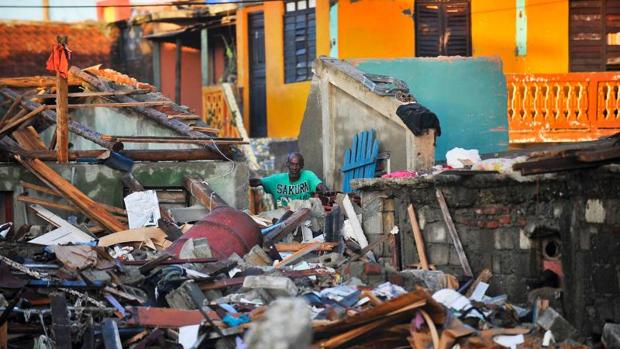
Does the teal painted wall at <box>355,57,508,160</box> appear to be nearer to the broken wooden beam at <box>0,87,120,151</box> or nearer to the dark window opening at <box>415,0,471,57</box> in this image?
the dark window opening at <box>415,0,471,57</box>

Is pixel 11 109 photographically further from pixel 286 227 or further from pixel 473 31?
pixel 473 31

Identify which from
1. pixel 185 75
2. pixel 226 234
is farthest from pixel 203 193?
pixel 185 75

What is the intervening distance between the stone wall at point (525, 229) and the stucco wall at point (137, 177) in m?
2.97

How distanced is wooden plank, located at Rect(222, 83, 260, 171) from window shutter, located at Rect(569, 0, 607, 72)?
21.2ft

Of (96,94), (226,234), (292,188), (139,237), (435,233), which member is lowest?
(139,237)

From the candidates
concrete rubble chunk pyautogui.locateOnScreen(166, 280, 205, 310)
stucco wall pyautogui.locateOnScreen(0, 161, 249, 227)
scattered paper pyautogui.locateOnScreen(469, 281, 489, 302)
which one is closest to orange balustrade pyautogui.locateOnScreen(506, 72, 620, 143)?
stucco wall pyautogui.locateOnScreen(0, 161, 249, 227)

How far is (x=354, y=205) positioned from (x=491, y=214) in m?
3.26

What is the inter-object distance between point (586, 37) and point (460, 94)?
4675 millimetres

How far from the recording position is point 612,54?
22766mm

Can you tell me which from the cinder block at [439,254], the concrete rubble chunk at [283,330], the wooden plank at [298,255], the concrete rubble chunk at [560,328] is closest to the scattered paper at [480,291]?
the cinder block at [439,254]

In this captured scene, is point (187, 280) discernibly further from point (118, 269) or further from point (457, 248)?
point (457, 248)

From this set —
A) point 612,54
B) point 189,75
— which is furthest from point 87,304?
point 189,75

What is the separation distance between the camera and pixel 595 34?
22812 millimetres

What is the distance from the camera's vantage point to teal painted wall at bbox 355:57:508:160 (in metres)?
19.3
